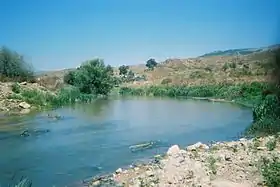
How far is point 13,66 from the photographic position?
39.2m

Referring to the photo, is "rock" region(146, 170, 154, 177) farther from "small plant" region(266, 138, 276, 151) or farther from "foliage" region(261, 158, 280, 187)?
"small plant" region(266, 138, 276, 151)

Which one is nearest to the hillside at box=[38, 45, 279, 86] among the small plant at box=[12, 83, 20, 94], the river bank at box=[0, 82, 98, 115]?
the river bank at box=[0, 82, 98, 115]

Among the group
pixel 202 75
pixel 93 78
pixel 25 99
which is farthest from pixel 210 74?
pixel 25 99

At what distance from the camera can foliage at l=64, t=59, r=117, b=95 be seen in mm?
41531

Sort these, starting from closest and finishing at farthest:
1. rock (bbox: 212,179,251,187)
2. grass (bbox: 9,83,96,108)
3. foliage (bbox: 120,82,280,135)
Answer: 1. rock (bbox: 212,179,251,187)
2. foliage (bbox: 120,82,280,135)
3. grass (bbox: 9,83,96,108)

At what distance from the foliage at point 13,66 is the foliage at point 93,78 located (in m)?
5.00

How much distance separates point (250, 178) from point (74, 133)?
Answer: 433 inches

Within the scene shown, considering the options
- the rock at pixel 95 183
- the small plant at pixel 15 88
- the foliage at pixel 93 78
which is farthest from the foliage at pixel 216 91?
the rock at pixel 95 183

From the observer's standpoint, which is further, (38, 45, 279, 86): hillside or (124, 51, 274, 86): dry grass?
(124, 51, 274, 86): dry grass

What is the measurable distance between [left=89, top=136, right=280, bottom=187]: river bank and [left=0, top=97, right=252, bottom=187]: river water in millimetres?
1574

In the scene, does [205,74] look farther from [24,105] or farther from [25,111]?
[25,111]

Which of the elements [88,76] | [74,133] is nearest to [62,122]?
[74,133]

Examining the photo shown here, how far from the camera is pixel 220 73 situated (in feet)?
180

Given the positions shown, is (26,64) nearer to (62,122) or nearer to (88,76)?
(88,76)
